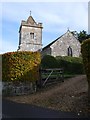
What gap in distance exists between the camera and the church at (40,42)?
4775 centimetres

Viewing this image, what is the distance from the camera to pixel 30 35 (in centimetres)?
5812

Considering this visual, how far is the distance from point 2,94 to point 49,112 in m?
6.97

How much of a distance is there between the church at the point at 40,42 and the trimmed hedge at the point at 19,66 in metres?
28.5

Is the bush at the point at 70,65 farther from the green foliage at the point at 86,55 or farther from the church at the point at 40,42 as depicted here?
the green foliage at the point at 86,55


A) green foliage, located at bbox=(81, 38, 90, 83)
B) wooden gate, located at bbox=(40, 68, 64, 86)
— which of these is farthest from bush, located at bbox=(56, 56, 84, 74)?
green foliage, located at bbox=(81, 38, 90, 83)

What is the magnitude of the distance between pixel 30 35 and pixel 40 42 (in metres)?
2.90

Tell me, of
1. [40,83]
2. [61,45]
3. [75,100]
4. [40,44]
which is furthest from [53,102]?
[40,44]

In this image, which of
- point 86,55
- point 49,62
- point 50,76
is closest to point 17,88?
point 50,76

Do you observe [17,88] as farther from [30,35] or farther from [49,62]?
[30,35]

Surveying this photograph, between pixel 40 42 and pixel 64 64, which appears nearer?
pixel 64 64

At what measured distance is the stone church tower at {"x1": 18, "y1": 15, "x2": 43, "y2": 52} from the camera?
5631 cm

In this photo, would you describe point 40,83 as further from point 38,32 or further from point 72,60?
point 38,32

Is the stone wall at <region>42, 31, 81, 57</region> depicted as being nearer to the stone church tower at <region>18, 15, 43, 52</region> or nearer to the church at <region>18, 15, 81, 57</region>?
the church at <region>18, 15, 81, 57</region>

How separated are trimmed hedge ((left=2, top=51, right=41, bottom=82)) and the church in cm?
2849
